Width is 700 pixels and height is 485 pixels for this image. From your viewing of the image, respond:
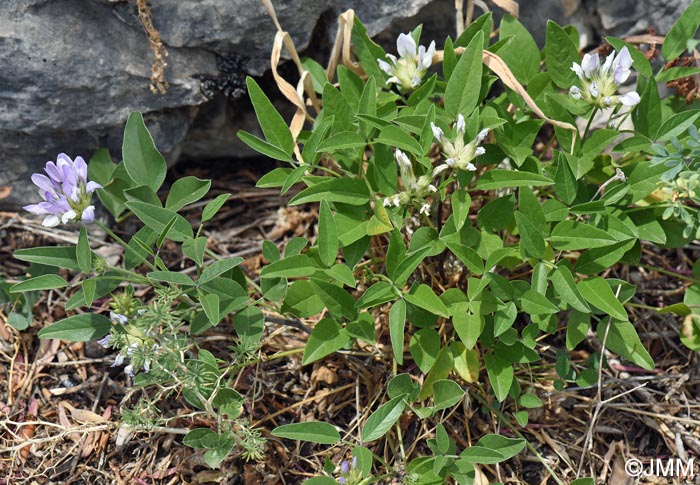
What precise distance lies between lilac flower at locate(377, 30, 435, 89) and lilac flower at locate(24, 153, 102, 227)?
100cm

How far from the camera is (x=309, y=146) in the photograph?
2150 millimetres

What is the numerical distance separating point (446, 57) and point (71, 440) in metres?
1.83

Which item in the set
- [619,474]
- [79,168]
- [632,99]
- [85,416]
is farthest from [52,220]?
[619,474]

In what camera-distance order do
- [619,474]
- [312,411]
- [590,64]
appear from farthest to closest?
[312,411]
[619,474]
[590,64]

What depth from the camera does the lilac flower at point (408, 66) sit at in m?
2.24

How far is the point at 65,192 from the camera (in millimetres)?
2043

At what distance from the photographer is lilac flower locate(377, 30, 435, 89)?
2.24 meters

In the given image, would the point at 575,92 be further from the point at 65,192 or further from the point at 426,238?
the point at 65,192

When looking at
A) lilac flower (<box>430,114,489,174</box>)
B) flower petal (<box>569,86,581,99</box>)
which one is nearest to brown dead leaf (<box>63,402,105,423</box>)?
lilac flower (<box>430,114,489,174</box>)

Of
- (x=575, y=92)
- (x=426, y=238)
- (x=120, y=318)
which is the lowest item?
(x=120, y=318)

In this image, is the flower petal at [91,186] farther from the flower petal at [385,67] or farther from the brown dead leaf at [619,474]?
the brown dead leaf at [619,474]

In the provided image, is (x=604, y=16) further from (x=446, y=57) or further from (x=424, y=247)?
(x=424, y=247)

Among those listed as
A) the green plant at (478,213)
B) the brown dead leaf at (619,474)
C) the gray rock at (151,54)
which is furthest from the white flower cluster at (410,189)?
the brown dead leaf at (619,474)

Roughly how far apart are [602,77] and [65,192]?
1.68 metres
